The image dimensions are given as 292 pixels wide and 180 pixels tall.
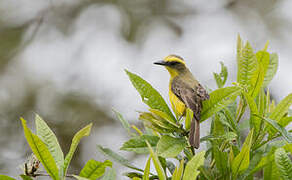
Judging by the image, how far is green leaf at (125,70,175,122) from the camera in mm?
934

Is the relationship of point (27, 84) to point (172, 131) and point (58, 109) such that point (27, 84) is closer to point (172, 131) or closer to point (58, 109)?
point (58, 109)

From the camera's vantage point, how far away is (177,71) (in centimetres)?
183

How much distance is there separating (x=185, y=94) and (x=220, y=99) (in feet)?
1.78

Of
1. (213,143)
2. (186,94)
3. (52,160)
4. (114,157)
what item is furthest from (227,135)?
(186,94)

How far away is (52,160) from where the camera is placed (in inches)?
32.3

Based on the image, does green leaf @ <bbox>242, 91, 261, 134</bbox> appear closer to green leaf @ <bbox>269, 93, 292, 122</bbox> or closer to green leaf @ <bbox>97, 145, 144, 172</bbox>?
green leaf @ <bbox>269, 93, 292, 122</bbox>

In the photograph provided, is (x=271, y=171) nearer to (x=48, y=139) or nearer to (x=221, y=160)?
(x=221, y=160)

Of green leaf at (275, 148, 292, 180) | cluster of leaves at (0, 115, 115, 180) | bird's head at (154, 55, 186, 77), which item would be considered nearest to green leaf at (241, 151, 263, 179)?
green leaf at (275, 148, 292, 180)

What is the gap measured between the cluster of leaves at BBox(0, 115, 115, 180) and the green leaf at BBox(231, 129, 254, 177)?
28 centimetres

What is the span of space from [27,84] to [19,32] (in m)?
0.65

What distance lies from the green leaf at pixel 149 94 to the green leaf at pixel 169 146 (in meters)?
0.09

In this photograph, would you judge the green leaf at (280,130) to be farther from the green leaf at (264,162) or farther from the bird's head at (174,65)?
the bird's head at (174,65)

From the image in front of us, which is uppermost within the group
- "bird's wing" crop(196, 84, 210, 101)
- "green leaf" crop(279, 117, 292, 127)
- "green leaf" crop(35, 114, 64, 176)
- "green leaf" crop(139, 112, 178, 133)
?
"bird's wing" crop(196, 84, 210, 101)

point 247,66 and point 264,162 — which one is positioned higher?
point 247,66
